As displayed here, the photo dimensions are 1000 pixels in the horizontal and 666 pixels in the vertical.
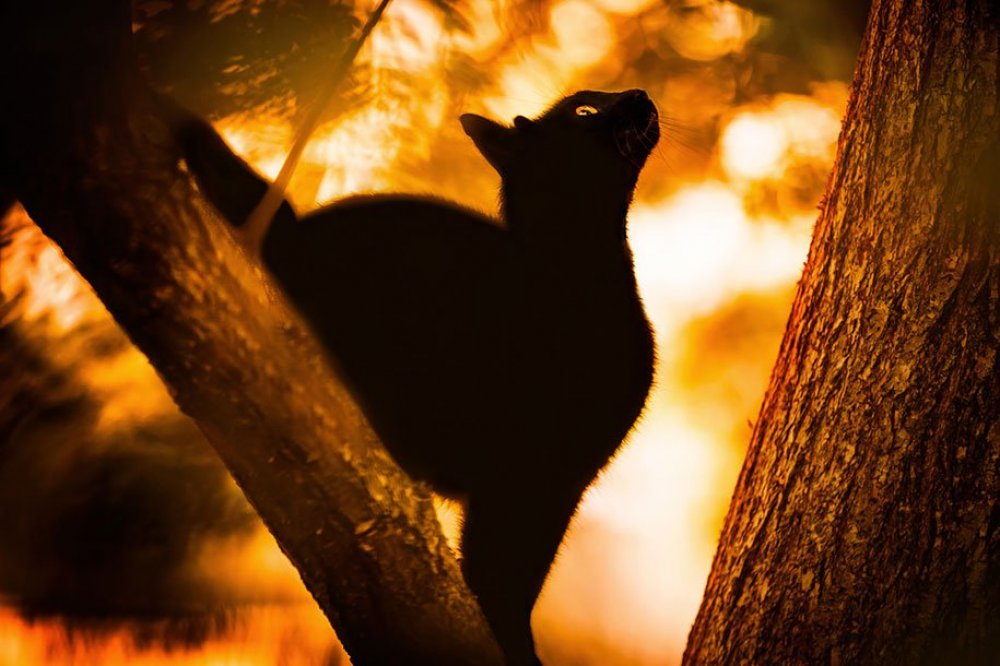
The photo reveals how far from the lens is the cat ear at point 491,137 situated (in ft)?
3.65

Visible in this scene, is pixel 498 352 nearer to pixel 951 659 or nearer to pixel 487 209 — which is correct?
pixel 487 209

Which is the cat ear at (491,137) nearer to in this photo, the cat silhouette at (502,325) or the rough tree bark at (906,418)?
the cat silhouette at (502,325)

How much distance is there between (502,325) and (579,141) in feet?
1.01

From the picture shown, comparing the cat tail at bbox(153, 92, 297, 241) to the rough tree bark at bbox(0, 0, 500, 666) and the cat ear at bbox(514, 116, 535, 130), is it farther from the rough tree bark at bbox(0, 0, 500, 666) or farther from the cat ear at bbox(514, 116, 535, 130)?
the cat ear at bbox(514, 116, 535, 130)

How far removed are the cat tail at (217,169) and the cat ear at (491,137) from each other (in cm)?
33

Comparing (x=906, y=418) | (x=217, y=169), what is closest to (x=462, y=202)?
(x=217, y=169)

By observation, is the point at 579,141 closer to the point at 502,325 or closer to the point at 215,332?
the point at 502,325

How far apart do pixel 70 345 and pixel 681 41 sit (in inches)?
45.4

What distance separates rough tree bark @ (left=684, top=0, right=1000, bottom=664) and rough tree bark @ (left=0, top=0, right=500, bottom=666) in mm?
386

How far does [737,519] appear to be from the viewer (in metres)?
0.96

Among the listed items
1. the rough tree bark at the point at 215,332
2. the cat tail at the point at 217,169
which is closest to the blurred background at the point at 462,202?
the cat tail at the point at 217,169

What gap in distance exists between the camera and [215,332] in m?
0.74

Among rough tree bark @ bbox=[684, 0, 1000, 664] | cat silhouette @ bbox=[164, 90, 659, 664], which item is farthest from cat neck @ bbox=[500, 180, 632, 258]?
rough tree bark @ bbox=[684, 0, 1000, 664]

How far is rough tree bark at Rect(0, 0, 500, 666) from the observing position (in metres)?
0.71
